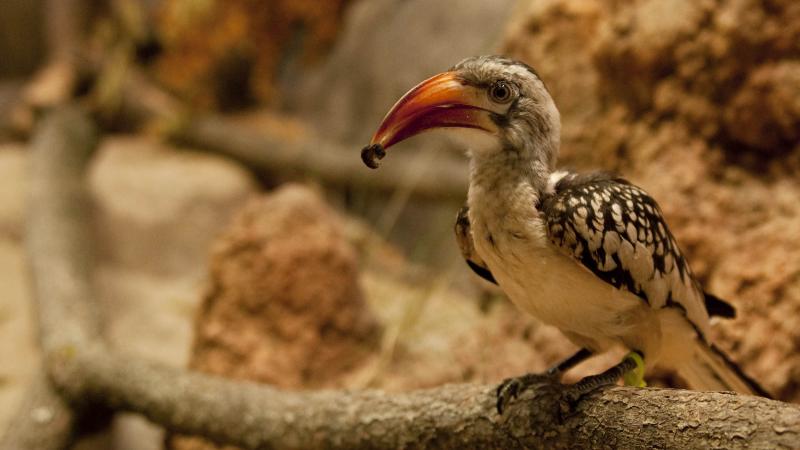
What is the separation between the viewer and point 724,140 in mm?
2848

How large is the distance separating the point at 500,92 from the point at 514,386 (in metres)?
0.72

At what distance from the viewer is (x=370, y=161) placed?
5.73 feet

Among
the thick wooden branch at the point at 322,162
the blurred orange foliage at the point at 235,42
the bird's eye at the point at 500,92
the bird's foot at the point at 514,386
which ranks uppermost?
the blurred orange foliage at the point at 235,42

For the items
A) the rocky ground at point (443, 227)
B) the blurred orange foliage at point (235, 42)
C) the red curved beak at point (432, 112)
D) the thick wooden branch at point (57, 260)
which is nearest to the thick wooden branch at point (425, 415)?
the thick wooden branch at point (57, 260)

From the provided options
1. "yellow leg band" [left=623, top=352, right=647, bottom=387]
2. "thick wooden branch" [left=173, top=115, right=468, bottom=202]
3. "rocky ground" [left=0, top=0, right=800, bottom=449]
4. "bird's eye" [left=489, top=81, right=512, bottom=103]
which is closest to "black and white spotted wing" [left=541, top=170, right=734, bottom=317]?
"yellow leg band" [left=623, top=352, right=647, bottom=387]

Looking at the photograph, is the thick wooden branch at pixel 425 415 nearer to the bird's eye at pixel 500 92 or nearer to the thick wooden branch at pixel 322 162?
the bird's eye at pixel 500 92

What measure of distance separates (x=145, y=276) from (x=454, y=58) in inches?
98.5

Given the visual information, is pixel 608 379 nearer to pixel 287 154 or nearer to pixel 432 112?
pixel 432 112

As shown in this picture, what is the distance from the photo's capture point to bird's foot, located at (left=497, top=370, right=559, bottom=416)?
198 centimetres

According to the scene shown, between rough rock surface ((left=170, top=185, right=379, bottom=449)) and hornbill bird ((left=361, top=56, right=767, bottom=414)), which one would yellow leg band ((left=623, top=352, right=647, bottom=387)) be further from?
rough rock surface ((left=170, top=185, right=379, bottom=449))

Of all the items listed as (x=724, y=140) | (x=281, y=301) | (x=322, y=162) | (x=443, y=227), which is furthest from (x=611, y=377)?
(x=322, y=162)

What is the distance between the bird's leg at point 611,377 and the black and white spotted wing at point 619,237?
160 mm

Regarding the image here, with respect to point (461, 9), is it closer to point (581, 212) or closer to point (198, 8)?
point (198, 8)

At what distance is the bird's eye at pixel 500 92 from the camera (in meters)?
1.89
